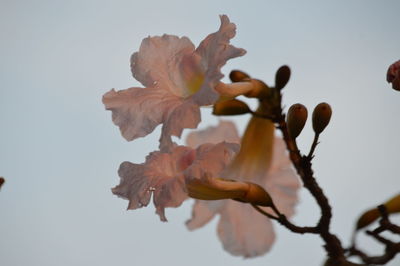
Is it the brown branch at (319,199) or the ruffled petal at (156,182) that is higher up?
the ruffled petal at (156,182)

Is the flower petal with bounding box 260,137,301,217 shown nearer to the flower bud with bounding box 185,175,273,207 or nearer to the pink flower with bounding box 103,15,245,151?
the flower bud with bounding box 185,175,273,207

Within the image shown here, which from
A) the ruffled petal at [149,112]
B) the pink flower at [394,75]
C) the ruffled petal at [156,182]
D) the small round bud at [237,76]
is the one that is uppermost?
the small round bud at [237,76]

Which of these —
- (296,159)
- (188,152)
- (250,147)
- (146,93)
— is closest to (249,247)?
(250,147)

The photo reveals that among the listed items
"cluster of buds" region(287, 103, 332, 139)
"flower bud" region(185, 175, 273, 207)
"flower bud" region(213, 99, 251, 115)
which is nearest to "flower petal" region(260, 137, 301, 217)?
"flower bud" region(213, 99, 251, 115)

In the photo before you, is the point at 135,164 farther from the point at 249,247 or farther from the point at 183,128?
the point at 249,247

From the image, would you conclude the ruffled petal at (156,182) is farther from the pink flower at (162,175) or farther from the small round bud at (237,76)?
the small round bud at (237,76)

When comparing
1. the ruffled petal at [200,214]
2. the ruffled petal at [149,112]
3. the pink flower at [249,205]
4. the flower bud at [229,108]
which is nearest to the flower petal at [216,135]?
the pink flower at [249,205]

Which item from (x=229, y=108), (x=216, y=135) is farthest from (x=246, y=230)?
(x=229, y=108)
